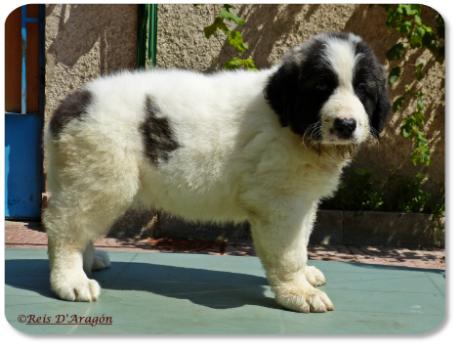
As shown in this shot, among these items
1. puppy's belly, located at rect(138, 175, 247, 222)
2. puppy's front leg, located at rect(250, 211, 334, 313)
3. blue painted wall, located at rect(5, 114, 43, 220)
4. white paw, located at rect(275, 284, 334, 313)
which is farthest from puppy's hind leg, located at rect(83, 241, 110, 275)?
blue painted wall, located at rect(5, 114, 43, 220)

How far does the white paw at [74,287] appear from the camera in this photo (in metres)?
3.64

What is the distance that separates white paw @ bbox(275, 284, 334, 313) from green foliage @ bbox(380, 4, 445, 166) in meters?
4.26

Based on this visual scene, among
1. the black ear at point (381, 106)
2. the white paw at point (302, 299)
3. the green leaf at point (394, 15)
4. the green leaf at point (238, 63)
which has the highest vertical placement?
the green leaf at point (394, 15)

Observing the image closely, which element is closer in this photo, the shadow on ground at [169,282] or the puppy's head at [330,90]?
the puppy's head at [330,90]

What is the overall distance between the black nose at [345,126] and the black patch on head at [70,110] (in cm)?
187

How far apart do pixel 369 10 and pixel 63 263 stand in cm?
594

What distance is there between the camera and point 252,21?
24.1ft

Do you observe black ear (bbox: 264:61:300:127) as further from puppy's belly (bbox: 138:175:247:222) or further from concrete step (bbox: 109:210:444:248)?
concrete step (bbox: 109:210:444:248)

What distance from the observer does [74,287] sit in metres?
3.66

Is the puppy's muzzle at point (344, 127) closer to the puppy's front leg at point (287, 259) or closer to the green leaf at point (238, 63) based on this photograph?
the puppy's front leg at point (287, 259)

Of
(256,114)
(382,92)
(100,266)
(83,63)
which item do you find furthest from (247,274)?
(83,63)

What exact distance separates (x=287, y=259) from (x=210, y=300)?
0.72 metres

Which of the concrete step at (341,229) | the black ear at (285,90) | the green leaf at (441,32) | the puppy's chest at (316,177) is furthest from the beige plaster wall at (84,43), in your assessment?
the green leaf at (441,32)

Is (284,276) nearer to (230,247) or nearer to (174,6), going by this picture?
(230,247)
